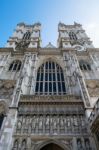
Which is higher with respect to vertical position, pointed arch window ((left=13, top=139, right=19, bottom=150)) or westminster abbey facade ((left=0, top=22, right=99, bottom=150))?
westminster abbey facade ((left=0, top=22, right=99, bottom=150))

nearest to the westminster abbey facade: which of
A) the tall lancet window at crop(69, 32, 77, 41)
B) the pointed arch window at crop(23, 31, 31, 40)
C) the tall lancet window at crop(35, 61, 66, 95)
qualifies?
the tall lancet window at crop(35, 61, 66, 95)

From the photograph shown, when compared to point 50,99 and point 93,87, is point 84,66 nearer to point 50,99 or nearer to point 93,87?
point 93,87

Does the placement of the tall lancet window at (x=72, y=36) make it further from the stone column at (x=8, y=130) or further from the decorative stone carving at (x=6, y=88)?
the stone column at (x=8, y=130)

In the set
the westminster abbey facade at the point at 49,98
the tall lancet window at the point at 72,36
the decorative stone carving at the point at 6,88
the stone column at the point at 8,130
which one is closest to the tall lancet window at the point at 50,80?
the westminster abbey facade at the point at 49,98

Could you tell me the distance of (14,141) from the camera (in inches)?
381

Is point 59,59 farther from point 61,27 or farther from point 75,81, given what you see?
point 61,27

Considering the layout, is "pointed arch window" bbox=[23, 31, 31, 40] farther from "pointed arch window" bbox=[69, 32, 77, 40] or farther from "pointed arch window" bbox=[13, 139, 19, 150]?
"pointed arch window" bbox=[13, 139, 19, 150]

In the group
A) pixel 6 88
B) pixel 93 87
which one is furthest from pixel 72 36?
pixel 6 88

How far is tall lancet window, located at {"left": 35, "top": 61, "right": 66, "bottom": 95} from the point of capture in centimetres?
1532

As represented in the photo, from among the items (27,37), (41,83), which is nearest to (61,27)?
(27,37)

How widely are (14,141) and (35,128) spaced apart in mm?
1591

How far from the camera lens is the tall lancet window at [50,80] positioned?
50.3 feet

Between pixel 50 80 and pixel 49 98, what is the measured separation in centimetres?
420

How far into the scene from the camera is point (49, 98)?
12742mm
